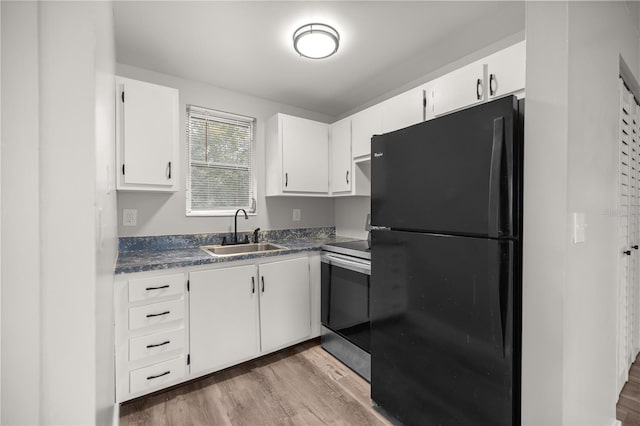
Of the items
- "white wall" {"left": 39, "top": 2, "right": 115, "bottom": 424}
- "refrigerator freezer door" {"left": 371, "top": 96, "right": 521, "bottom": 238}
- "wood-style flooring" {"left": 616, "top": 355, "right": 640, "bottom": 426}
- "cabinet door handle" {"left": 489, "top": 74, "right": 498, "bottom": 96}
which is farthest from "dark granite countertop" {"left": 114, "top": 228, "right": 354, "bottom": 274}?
"wood-style flooring" {"left": 616, "top": 355, "right": 640, "bottom": 426}

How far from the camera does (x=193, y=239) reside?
2635mm

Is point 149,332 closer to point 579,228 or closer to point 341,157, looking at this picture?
point 341,157

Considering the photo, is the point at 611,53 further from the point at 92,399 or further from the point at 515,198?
the point at 92,399

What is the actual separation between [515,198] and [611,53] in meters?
1.00

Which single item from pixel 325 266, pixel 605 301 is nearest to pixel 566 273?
pixel 605 301

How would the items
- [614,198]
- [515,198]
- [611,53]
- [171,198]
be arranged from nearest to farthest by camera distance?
[515,198], [611,53], [614,198], [171,198]

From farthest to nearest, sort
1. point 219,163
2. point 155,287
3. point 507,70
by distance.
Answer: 1. point 219,163
2. point 155,287
3. point 507,70

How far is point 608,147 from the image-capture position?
1.40 metres

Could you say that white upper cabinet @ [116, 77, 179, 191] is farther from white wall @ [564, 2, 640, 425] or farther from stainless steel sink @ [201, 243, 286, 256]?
white wall @ [564, 2, 640, 425]

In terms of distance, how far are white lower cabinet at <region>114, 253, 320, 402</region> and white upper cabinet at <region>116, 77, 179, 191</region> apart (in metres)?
0.71

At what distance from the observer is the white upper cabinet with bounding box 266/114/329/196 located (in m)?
2.85

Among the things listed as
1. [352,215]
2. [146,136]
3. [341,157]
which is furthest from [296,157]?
[146,136]

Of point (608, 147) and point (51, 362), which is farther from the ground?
point (608, 147)

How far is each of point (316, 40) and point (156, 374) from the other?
2.39 m
